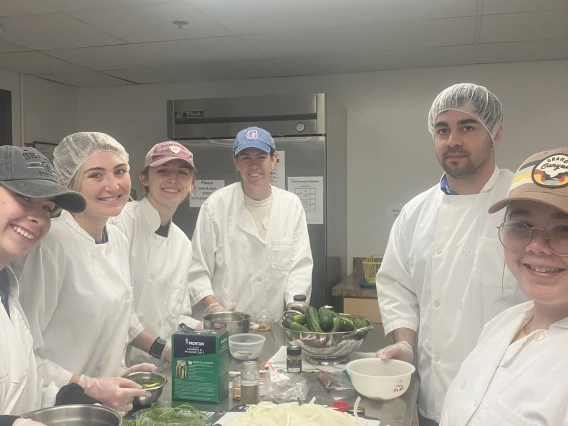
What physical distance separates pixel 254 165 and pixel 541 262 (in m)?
1.78

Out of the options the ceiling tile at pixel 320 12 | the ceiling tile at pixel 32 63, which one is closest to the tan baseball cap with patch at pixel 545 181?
the ceiling tile at pixel 320 12

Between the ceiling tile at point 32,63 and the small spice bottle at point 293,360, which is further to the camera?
the ceiling tile at point 32,63

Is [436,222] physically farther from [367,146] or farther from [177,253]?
[367,146]

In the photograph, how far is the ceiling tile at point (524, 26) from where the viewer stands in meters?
2.47

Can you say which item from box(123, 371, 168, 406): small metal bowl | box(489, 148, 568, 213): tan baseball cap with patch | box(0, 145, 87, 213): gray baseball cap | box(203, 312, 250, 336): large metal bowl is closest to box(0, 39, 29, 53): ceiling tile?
box(203, 312, 250, 336): large metal bowl

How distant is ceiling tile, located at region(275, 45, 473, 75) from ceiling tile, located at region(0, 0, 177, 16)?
1228mm

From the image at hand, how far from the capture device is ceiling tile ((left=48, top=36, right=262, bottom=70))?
2925mm

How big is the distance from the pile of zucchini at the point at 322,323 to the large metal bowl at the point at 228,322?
9.3 inches

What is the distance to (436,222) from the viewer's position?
1764mm

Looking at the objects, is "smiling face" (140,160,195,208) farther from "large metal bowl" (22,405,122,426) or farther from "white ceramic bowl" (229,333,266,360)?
"large metal bowl" (22,405,122,426)

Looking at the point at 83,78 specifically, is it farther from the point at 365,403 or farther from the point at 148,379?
the point at 365,403

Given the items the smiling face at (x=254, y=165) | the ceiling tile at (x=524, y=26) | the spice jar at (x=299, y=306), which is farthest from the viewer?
the smiling face at (x=254, y=165)

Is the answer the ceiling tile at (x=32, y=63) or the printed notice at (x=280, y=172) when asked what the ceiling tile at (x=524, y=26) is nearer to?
the printed notice at (x=280, y=172)

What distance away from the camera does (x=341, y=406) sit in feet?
4.43
